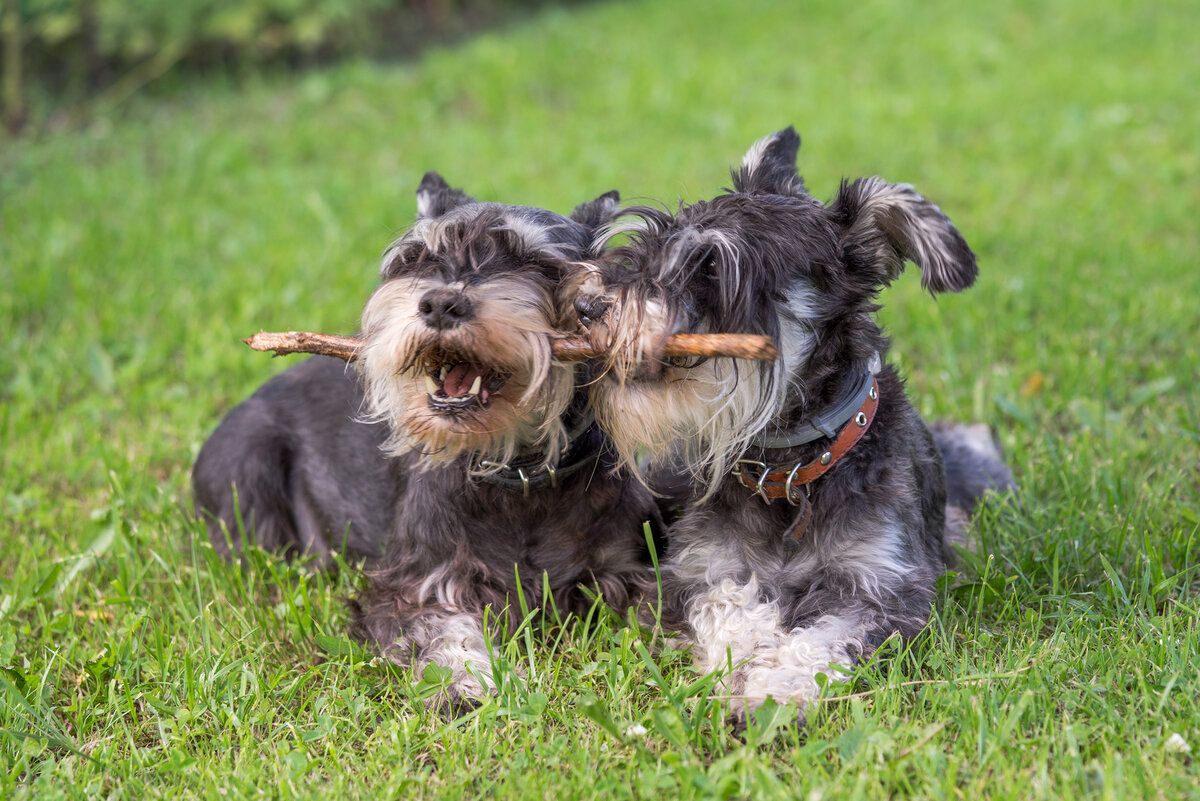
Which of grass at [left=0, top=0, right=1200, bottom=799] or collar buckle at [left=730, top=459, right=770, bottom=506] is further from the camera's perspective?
collar buckle at [left=730, top=459, right=770, bottom=506]

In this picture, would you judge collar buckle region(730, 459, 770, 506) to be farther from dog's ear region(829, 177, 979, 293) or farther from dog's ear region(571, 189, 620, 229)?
dog's ear region(571, 189, 620, 229)

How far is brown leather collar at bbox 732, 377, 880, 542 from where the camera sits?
11.3ft

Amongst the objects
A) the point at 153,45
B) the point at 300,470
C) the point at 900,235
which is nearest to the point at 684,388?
the point at 900,235

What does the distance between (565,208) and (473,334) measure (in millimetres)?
4708

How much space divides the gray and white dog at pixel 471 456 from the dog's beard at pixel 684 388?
232mm

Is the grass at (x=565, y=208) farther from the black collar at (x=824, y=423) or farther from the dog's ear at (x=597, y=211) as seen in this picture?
the black collar at (x=824, y=423)

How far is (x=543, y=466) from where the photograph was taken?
365 cm

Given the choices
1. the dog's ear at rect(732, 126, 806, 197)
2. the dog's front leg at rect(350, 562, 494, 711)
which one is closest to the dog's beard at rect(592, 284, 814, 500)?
the dog's ear at rect(732, 126, 806, 197)

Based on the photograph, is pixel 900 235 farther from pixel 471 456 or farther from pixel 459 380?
pixel 471 456

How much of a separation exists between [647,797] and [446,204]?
7.43 feet

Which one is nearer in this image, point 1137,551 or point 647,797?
point 647,797

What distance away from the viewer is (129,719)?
3.49 metres

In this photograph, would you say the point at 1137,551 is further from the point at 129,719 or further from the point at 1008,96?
the point at 1008,96

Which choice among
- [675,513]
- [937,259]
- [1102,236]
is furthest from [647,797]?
[1102,236]
